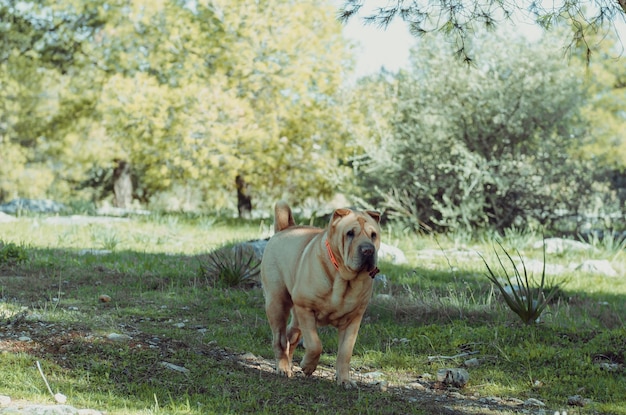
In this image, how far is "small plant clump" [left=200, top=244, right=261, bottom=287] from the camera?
811 centimetres

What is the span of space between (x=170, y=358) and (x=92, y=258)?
4.76 meters

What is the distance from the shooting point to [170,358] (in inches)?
198

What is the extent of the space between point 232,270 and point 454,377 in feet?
11.6

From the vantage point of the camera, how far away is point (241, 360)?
545 centimetres

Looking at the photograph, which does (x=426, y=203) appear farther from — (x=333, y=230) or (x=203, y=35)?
(x=333, y=230)

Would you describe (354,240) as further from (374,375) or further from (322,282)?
(374,375)

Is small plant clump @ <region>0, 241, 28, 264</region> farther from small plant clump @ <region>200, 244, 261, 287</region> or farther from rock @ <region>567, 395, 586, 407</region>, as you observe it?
rock @ <region>567, 395, 586, 407</region>

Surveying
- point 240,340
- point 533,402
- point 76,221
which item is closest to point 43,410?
point 240,340

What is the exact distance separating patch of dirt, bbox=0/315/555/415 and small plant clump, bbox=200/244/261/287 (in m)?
2.31

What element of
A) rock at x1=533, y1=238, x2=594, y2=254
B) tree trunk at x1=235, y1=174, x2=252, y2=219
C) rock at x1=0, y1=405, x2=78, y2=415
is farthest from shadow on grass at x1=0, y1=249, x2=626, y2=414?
tree trunk at x1=235, y1=174, x2=252, y2=219

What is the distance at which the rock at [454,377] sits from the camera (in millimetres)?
5176

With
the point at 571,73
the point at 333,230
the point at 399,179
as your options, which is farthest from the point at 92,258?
the point at 571,73

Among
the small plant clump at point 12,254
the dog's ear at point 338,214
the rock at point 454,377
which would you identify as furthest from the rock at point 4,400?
the small plant clump at point 12,254

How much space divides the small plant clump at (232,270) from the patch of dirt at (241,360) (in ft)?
7.57
